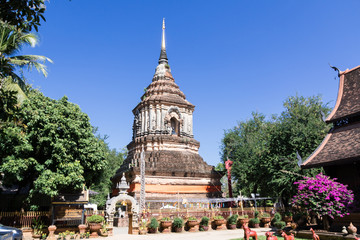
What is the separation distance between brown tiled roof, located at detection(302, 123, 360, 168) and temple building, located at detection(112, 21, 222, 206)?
516 inches

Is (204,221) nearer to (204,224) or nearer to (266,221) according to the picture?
(204,224)

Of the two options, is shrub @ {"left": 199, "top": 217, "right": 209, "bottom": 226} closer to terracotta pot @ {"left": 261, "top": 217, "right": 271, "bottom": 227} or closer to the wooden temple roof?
terracotta pot @ {"left": 261, "top": 217, "right": 271, "bottom": 227}

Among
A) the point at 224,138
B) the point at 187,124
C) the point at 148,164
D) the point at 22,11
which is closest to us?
the point at 22,11

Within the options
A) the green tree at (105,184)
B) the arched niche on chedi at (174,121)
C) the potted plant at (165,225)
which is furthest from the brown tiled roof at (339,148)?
the green tree at (105,184)

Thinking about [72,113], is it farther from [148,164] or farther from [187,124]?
[187,124]

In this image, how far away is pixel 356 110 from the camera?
46.1 ft

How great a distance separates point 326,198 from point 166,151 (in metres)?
18.1

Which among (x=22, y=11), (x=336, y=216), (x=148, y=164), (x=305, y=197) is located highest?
(x=22, y=11)

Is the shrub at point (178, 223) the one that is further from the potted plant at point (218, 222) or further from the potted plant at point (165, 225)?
the potted plant at point (218, 222)

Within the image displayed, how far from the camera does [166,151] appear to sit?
28234mm

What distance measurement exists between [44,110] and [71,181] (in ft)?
15.2

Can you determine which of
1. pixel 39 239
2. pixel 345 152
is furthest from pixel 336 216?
pixel 39 239

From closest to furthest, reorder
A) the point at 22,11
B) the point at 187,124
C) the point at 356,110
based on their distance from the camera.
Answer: the point at 22,11 → the point at 356,110 → the point at 187,124

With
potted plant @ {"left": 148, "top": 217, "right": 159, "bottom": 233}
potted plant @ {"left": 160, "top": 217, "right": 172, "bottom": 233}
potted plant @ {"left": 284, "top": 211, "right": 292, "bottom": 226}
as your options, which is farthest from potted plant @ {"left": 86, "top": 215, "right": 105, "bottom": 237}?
Result: potted plant @ {"left": 284, "top": 211, "right": 292, "bottom": 226}
